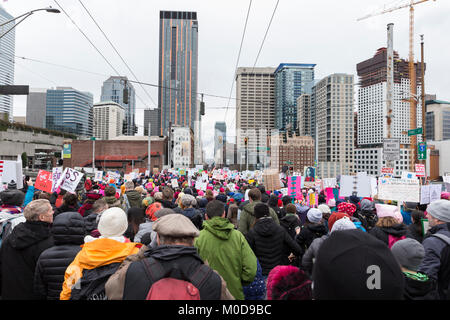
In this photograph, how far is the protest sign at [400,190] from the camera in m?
6.76

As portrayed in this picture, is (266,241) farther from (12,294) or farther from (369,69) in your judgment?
(369,69)

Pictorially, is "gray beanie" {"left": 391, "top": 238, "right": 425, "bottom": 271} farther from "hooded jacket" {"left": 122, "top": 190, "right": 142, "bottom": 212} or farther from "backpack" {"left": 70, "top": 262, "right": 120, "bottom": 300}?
"hooded jacket" {"left": 122, "top": 190, "right": 142, "bottom": 212}

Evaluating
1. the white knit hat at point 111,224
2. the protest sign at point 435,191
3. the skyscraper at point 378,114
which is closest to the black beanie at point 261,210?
the white knit hat at point 111,224

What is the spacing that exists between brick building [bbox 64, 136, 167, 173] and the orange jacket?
224 feet

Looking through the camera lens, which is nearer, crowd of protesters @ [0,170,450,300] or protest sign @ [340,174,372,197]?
crowd of protesters @ [0,170,450,300]

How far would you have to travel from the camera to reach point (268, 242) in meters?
3.93

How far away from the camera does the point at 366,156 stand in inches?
5236

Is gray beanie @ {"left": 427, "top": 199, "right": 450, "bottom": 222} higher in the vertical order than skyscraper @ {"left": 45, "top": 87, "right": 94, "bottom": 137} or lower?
lower

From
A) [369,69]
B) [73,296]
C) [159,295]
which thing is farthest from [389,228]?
[369,69]

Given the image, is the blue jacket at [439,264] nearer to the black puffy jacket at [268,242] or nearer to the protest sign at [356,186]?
the black puffy jacket at [268,242]

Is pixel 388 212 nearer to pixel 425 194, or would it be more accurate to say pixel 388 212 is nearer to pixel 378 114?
pixel 425 194

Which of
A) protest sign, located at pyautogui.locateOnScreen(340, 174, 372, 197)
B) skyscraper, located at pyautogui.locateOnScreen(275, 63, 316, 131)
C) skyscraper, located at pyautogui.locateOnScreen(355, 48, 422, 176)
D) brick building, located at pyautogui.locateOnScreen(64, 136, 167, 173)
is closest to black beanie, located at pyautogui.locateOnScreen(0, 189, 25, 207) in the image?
protest sign, located at pyautogui.locateOnScreen(340, 174, 372, 197)

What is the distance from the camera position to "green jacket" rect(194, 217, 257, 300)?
9.68 feet

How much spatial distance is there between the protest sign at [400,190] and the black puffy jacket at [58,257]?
6716 millimetres
